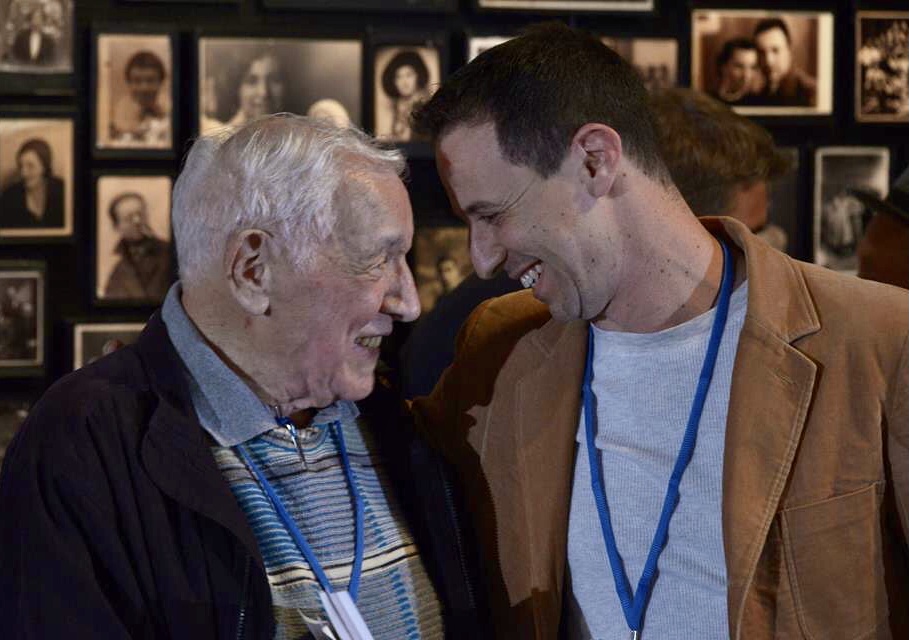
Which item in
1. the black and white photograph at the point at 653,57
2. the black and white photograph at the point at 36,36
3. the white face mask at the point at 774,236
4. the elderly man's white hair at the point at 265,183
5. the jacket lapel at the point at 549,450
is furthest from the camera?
the white face mask at the point at 774,236

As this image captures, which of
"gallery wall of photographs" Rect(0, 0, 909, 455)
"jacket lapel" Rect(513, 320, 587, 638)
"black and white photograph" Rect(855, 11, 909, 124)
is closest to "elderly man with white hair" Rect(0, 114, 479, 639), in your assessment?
"jacket lapel" Rect(513, 320, 587, 638)

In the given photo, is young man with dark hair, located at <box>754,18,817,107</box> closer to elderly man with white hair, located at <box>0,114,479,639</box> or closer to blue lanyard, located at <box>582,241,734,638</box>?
blue lanyard, located at <box>582,241,734,638</box>

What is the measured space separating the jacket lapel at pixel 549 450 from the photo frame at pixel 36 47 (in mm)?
1814

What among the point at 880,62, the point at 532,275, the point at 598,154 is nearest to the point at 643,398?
the point at 532,275

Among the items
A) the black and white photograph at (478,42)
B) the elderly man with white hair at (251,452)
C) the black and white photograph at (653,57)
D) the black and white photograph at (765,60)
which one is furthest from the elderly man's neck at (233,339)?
the black and white photograph at (765,60)

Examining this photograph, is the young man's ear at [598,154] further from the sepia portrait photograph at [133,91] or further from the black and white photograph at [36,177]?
the black and white photograph at [36,177]

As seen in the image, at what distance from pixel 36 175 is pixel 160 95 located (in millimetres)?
396

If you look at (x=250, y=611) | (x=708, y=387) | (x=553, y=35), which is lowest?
(x=250, y=611)

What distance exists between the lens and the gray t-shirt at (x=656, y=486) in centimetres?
222

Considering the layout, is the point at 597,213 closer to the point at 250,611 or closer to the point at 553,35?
the point at 553,35

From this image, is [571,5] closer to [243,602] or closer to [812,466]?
[812,466]

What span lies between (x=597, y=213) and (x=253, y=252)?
0.62m

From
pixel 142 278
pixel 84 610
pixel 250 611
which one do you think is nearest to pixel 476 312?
pixel 250 611

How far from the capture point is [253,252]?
212 centimetres
